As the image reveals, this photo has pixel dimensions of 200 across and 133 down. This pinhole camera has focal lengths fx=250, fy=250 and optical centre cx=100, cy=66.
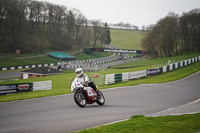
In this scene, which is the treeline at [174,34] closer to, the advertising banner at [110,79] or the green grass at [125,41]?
the advertising banner at [110,79]

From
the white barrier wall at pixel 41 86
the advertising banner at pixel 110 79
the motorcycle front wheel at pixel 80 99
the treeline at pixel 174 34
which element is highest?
the treeline at pixel 174 34

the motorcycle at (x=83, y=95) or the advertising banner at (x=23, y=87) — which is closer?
the motorcycle at (x=83, y=95)

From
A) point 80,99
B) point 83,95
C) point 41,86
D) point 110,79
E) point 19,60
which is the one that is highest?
point 19,60

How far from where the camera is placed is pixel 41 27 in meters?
92.9

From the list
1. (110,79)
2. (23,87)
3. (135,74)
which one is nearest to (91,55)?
(135,74)

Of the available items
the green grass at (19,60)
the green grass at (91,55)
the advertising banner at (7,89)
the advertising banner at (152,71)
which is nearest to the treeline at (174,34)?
the green grass at (91,55)

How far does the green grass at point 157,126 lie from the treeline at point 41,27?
199 feet

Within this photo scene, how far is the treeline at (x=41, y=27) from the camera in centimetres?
6700

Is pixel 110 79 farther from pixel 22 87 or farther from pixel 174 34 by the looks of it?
pixel 174 34

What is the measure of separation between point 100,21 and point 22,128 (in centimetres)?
11336

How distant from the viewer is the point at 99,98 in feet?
45.2

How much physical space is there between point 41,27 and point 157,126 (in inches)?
3542

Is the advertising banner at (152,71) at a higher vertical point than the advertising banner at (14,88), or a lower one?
higher

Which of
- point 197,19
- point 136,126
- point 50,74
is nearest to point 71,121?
point 136,126
